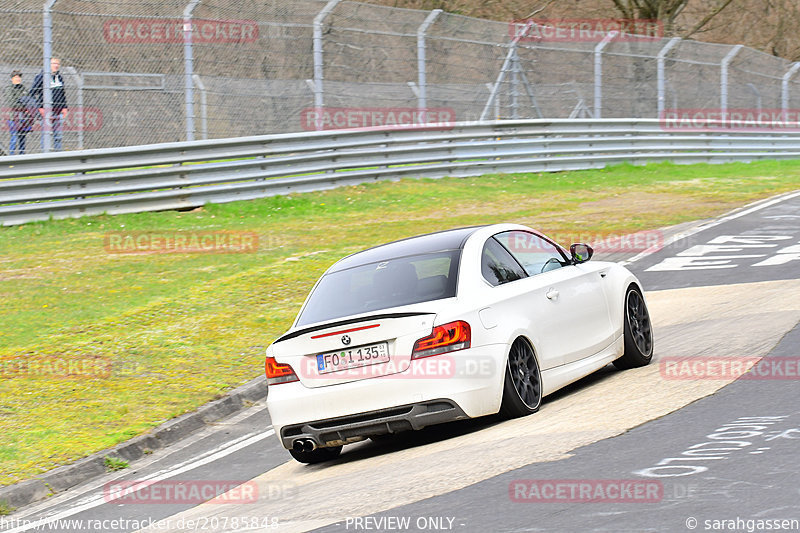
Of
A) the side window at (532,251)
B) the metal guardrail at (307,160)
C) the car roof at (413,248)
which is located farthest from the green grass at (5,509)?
the metal guardrail at (307,160)

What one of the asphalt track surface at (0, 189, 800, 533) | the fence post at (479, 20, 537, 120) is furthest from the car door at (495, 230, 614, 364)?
the fence post at (479, 20, 537, 120)

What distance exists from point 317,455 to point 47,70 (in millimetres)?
11754

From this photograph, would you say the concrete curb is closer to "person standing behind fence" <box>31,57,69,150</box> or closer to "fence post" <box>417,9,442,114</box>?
"person standing behind fence" <box>31,57,69,150</box>

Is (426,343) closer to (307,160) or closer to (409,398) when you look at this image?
(409,398)

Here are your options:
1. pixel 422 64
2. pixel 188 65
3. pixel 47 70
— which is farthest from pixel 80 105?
pixel 422 64

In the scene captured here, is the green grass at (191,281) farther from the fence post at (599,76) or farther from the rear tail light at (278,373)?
the fence post at (599,76)

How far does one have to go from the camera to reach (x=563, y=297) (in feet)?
28.1

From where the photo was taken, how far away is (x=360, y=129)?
22.2m

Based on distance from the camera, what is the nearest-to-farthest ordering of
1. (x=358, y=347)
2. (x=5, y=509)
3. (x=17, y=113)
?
(x=358, y=347) → (x=5, y=509) → (x=17, y=113)

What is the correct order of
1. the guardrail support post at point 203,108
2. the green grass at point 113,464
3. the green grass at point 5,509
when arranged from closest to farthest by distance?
the green grass at point 5,509
the green grass at point 113,464
the guardrail support post at point 203,108

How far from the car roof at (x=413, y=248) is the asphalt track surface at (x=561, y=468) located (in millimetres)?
1279

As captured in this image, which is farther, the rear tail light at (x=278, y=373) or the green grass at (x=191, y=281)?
the green grass at (x=191, y=281)

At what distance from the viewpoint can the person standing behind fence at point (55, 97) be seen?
17656mm

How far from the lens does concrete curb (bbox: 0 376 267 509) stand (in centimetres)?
783
